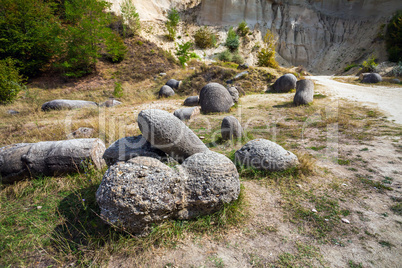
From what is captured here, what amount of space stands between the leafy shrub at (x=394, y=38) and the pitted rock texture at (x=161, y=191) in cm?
2468

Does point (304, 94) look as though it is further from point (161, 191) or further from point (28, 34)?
point (28, 34)

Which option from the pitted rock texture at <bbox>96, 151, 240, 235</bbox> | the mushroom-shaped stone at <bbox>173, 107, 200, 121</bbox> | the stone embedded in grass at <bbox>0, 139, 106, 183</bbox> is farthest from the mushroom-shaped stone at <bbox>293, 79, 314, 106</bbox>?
the stone embedded in grass at <bbox>0, 139, 106, 183</bbox>

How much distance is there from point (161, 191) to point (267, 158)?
6.33ft

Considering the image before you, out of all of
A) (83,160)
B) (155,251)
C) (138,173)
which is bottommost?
(155,251)

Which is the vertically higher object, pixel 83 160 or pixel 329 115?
pixel 329 115

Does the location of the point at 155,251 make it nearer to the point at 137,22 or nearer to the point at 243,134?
the point at 243,134

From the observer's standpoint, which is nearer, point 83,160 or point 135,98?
point 83,160

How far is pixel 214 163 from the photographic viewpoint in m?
2.26

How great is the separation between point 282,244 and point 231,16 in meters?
27.7

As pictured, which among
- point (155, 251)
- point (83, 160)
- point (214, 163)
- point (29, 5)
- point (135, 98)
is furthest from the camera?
point (29, 5)

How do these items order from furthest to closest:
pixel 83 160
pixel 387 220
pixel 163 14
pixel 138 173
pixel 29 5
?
pixel 163 14 → pixel 29 5 → pixel 83 160 → pixel 387 220 → pixel 138 173

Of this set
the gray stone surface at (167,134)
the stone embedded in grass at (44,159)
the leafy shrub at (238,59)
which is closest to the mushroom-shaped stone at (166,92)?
the stone embedded in grass at (44,159)

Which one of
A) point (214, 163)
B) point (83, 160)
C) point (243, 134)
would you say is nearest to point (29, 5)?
point (83, 160)

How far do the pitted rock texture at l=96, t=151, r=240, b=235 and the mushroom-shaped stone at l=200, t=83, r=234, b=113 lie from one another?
17.1 feet
